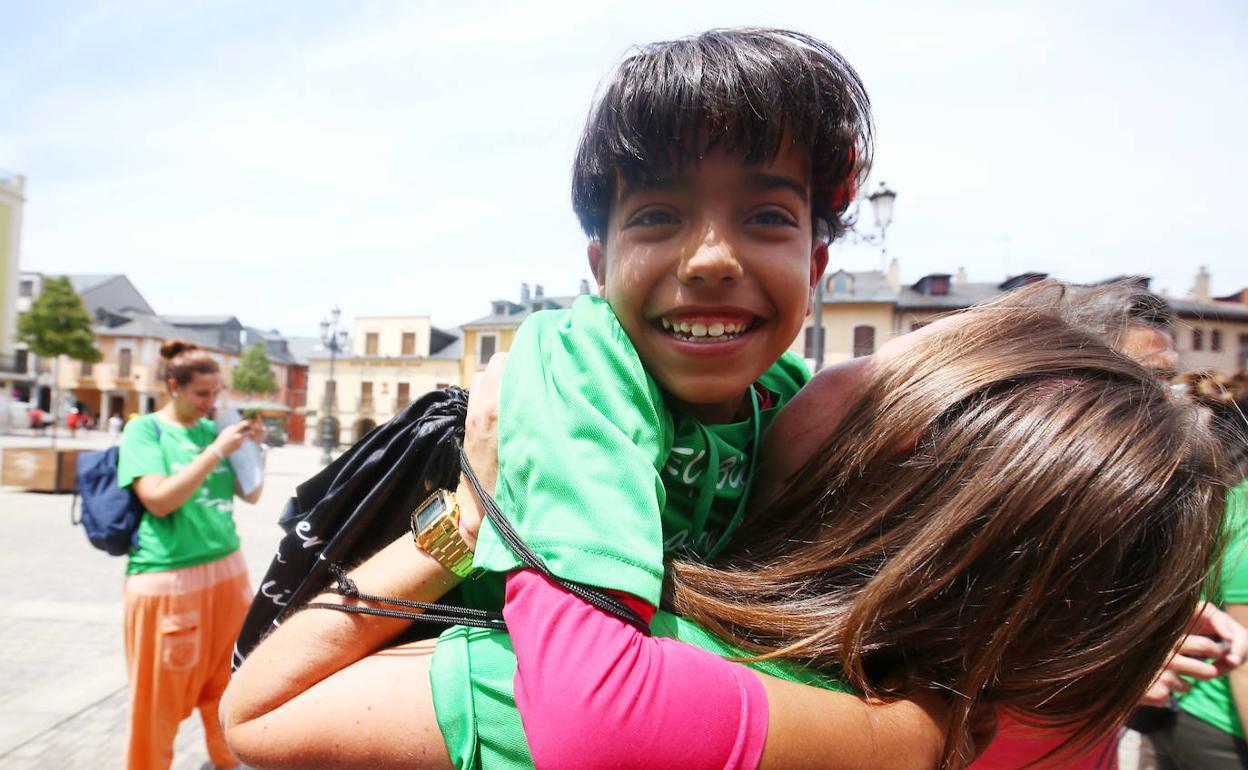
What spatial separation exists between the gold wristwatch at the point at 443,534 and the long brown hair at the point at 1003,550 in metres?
0.37

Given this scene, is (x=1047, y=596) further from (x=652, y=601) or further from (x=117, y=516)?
(x=117, y=516)

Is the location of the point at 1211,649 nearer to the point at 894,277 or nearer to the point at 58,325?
the point at 894,277

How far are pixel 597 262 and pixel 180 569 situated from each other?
A: 11.2 ft

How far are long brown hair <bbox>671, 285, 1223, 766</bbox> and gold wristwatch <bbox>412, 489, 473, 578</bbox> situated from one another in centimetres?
A: 37

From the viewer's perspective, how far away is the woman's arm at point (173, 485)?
12.1 ft

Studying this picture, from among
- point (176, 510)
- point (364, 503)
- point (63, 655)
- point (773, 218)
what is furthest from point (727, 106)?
point (63, 655)

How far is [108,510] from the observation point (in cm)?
372

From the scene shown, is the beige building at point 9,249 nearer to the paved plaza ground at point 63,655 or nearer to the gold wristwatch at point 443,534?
the paved plaza ground at point 63,655

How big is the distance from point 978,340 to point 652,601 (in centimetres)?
80

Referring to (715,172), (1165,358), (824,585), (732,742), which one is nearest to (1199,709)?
(1165,358)

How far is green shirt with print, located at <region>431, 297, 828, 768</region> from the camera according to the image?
3.17ft

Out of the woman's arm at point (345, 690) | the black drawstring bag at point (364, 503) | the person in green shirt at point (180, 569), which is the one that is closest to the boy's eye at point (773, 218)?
the black drawstring bag at point (364, 503)

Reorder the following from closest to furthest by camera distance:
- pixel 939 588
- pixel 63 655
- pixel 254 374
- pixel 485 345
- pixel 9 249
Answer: pixel 939 588 → pixel 63 655 → pixel 9 249 → pixel 485 345 → pixel 254 374

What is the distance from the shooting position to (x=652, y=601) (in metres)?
0.96
